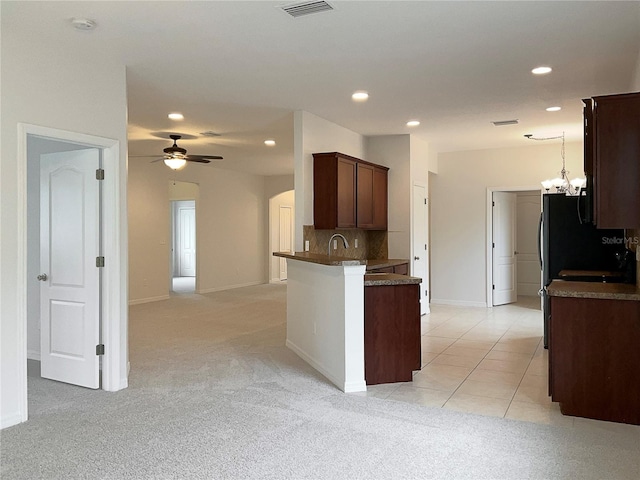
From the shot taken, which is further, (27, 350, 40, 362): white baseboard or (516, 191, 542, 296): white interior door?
(516, 191, 542, 296): white interior door

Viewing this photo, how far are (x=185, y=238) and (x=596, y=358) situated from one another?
12653mm

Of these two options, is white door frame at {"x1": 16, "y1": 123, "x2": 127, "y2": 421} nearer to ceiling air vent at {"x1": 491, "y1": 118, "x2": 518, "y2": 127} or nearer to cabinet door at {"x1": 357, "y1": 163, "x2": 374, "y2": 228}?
cabinet door at {"x1": 357, "y1": 163, "x2": 374, "y2": 228}

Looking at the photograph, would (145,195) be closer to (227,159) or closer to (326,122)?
(227,159)

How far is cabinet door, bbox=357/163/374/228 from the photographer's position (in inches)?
269

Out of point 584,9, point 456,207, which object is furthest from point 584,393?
point 456,207

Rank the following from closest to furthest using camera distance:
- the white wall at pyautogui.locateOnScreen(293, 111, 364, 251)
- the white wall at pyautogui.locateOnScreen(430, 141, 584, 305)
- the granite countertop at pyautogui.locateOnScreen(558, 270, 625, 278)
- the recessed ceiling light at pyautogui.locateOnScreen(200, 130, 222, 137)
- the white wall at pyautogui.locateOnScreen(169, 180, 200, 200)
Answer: the granite countertop at pyautogui.locateOnScreen(558, 270, 625, 278) < the white wall at pyautogui.locateOnScreen(293, 111, 364, 251) < the recessed ceiling light at pyautogui.locateOnScreen(200, 130, 222, 137) < the white wall at pyautogui.locateOnScreen(430, 141, 584, 305) < the white wall at pyautogui.locateOnScreen(169, 180, 200, 200)

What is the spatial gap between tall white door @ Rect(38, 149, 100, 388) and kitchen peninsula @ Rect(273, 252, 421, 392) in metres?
1.92

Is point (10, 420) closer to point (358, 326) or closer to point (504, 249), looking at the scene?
point (358, 326)

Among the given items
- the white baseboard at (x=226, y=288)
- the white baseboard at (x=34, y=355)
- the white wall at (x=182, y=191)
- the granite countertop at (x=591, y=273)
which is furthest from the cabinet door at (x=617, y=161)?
the white wall at (x=182, y=191)

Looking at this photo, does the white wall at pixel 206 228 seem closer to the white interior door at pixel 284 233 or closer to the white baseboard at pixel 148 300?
the white baseboard at pixel 148 300

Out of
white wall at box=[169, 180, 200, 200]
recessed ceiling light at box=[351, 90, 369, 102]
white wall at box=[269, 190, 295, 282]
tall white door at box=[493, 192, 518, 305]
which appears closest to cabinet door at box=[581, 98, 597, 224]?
recessed ceiling light at box=[351, 90, 369, 102]

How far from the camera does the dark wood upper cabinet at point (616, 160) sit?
3289mm

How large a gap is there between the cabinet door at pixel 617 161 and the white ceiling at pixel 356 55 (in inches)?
24.9

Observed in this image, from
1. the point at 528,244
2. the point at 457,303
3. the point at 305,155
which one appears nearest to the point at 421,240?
the point at 457,303
